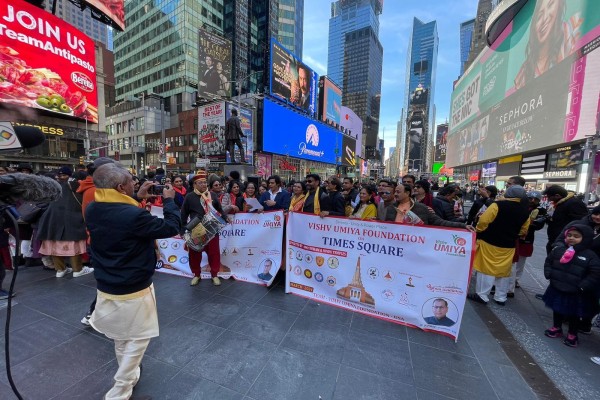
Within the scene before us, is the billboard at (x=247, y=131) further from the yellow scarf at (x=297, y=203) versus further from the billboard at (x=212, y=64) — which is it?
the yellow scarf at (x=297, y=203)

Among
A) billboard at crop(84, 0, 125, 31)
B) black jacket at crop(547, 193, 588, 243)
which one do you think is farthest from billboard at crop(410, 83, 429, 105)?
black jacket at crop(547, 193, 588, 243)

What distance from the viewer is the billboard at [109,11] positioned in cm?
1992

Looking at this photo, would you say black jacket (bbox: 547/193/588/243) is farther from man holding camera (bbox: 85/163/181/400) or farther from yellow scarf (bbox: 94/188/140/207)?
yellow scarf (bbox: 94/188/140/207)

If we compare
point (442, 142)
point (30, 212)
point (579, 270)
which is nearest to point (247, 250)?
point (30, 212)

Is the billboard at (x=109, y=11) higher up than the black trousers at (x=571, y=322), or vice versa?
the billboard at (x=109, y=11)

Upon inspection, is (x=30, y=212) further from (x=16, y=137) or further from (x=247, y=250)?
(x=16, y=137)

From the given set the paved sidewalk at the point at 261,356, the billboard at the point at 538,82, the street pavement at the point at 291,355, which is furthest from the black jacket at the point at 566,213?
the billboard at the point at 538,82

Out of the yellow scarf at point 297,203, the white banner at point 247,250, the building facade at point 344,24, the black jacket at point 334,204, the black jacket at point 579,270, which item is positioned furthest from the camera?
the building facade at point 344,24

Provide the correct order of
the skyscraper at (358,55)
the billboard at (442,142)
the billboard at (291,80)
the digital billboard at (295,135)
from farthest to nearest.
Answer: the skyscraper at (358,55) → the billboard at (442,142) → the billboard at (291,80) → the digital billboard at (295,135)

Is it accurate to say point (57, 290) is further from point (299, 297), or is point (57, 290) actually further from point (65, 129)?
point (65, 129)

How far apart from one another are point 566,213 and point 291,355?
5060 mm

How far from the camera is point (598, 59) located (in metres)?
17.2

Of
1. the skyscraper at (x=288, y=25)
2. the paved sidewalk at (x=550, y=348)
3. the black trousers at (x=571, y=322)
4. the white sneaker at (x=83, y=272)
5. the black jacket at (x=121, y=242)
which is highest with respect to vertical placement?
the skyscraper at (x=288, y=25)

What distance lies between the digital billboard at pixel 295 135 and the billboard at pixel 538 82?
24.1 metres
